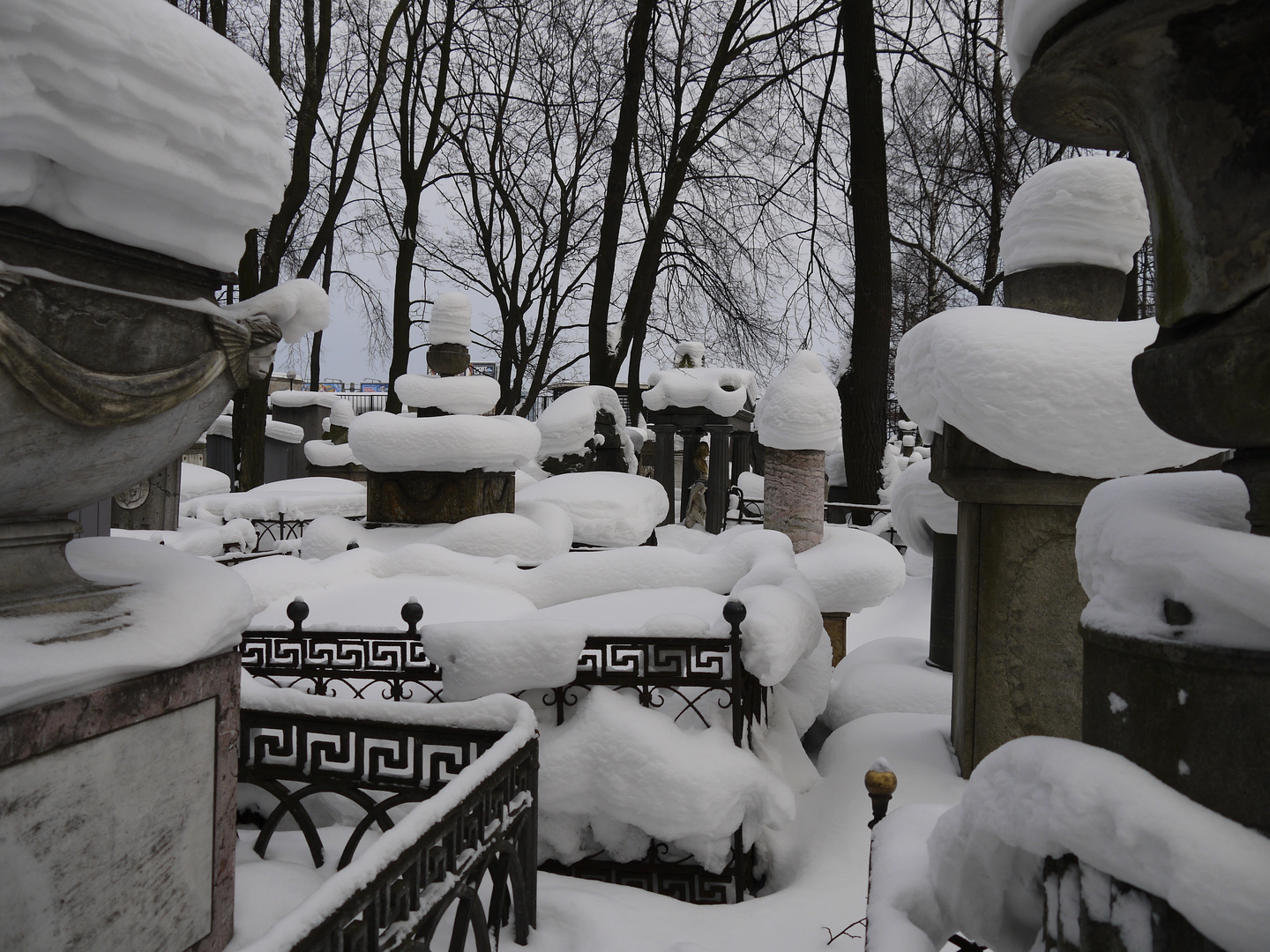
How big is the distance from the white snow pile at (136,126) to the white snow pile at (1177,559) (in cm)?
185

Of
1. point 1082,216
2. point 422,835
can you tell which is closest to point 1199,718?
point 422,835

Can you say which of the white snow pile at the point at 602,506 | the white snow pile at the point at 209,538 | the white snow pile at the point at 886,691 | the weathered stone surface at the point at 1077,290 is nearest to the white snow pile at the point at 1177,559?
the weathered stone surface at the point at 1077,290

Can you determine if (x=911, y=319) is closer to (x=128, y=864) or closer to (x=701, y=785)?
(x=701, y=785)

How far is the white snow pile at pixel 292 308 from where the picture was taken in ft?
6.92

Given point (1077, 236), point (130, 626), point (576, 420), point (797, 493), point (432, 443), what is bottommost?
point (130, 626)

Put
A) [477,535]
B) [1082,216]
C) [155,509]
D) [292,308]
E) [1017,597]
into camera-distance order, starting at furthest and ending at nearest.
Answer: [155,509], [477,535], [1082,216], [1017,597], [292,308]

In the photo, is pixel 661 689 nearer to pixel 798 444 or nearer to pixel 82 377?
pixel 82 377

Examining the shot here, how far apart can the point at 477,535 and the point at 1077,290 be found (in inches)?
209

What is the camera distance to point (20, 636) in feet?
5.01

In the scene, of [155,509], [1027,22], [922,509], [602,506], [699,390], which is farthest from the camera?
[699,390]

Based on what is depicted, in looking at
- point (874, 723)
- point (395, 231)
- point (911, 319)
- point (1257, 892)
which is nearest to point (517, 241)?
point (395, 231)

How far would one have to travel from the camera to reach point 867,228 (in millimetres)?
10305

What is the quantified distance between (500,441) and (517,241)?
1209 cm

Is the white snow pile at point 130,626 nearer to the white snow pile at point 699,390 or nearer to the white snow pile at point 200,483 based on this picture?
the white snow pile at point 699,390
